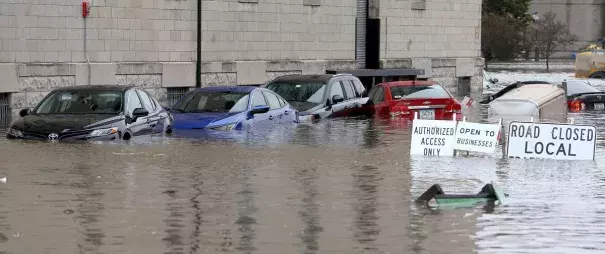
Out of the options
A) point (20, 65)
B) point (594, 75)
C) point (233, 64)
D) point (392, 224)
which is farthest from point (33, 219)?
point (594, 75)

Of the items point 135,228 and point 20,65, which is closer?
point 135,228

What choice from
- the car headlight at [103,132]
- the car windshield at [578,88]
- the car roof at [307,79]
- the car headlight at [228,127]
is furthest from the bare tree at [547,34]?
the car headlight at [103,132]

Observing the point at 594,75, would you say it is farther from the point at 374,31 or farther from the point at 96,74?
the point at 96,74

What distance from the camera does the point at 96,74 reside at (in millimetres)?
35250

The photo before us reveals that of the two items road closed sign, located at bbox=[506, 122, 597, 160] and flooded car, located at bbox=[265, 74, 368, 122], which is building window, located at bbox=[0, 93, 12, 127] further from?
road closed sign, located at bbox=[506, 122, 597, 160]

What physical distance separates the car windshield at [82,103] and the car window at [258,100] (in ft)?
12.7

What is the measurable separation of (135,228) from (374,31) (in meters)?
35.9

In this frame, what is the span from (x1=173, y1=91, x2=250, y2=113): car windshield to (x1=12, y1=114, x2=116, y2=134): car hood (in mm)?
3814

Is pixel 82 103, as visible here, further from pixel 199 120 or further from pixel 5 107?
pixel 5 107

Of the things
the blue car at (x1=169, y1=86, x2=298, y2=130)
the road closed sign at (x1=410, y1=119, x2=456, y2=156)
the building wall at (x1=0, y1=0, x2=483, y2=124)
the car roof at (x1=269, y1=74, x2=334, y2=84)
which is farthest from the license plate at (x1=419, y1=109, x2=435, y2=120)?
the road closed sign at (x1=410, y1=119, x2=456, y2=156)

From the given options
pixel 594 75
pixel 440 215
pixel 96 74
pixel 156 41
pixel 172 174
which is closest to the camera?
pixel 440 215

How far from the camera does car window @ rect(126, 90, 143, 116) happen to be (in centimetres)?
2295

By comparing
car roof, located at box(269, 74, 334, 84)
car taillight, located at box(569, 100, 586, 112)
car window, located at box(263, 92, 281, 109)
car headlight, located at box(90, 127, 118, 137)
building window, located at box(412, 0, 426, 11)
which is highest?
building window, located at box(412, 0, 426, 11)

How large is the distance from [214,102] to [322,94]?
209 inches
